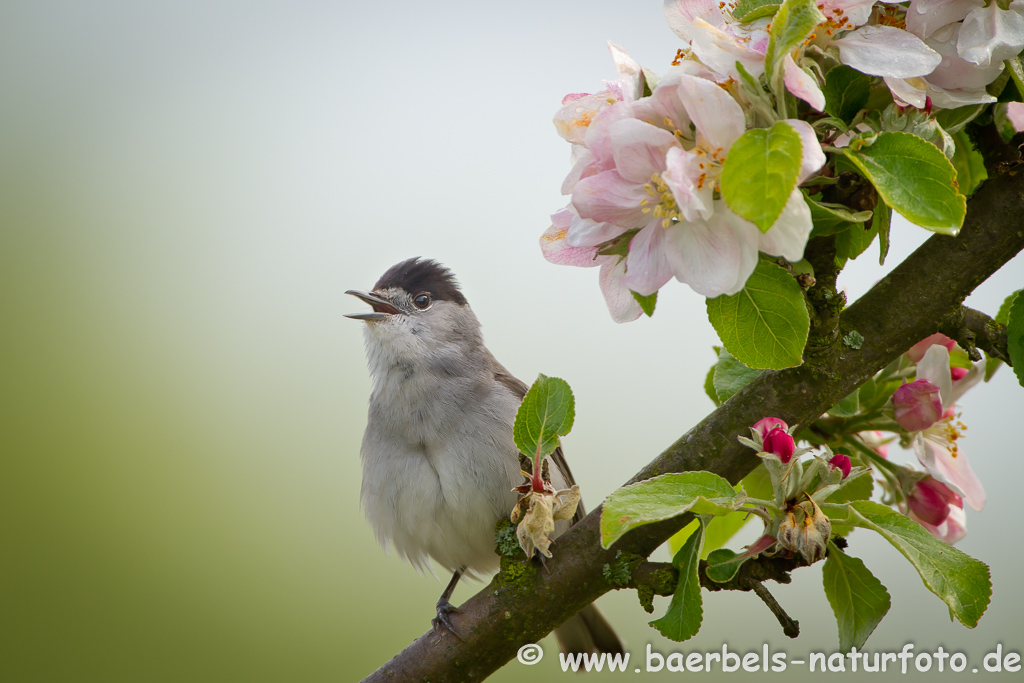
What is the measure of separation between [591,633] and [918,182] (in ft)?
8.18

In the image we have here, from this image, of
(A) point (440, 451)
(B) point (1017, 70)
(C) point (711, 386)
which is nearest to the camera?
(B) point (1017, 70)

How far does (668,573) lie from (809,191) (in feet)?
2.23

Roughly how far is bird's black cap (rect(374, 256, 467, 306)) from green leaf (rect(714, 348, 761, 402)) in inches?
72.4

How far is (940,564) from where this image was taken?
973 millimetres

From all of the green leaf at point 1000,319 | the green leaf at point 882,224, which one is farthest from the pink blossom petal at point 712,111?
the green leaf at point 1000,319

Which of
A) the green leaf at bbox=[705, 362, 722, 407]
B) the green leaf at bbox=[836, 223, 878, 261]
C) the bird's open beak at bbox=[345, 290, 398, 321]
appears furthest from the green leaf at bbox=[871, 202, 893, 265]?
the bird's open beak at bbox=[345, 290, 398, 321]

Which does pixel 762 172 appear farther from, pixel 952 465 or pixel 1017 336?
pixel 952 465

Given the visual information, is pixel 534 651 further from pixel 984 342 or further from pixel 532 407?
pixel 984 342

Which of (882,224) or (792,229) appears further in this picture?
(882,224)

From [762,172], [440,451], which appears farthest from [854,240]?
[440,451]

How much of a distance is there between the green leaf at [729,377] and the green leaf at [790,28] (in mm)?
765

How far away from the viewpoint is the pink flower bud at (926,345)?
1.39m

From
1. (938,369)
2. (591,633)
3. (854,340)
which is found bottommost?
(591,633)

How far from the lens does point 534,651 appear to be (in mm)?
1578
